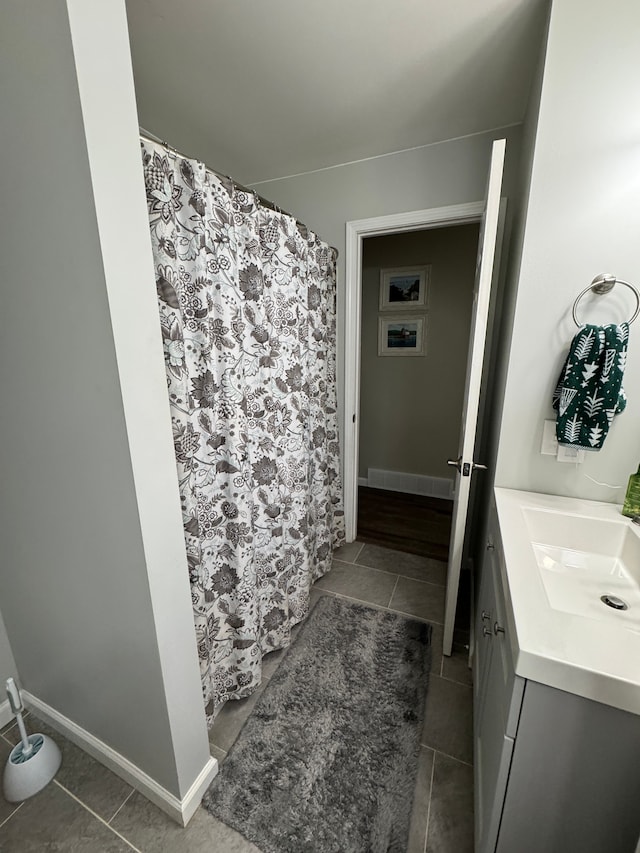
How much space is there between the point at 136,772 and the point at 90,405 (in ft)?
4.02

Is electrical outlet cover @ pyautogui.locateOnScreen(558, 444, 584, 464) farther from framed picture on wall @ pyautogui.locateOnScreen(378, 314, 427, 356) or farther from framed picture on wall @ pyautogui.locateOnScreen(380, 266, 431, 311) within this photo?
framed picture on wall @ pyautogui.locateOnScreen(380, 266, 431, 311)

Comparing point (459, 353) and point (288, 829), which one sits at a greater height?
point (459, 353)

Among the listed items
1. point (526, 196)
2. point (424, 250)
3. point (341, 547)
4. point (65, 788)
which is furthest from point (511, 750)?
point (424, 250)

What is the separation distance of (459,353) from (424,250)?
918 millimetres

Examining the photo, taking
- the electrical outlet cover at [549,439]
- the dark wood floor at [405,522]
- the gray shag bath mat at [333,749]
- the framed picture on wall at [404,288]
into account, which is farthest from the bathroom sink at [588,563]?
the framed picture on wall at [404,288]

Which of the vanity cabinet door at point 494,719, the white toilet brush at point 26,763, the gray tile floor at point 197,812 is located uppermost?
the vanity cabinet door at point 494,719

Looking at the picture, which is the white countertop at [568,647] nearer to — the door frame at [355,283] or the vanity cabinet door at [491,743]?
the vanity cabinet door at [491,743]

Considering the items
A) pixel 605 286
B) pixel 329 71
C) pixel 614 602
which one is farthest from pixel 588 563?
pixel 329 71

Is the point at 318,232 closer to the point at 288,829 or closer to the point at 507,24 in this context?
the point at 507,24

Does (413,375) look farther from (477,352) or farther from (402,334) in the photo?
(477,352)

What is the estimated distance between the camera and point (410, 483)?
3.38 meters

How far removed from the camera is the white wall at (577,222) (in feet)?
3.52

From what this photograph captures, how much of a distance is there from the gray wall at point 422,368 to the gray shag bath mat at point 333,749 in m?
1.80

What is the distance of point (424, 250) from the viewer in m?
2.95
